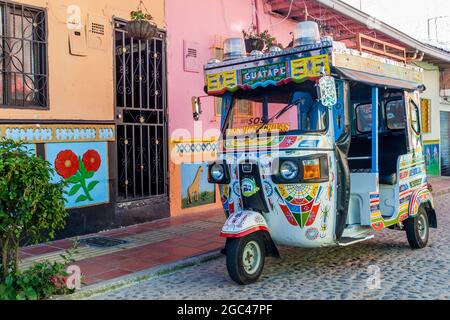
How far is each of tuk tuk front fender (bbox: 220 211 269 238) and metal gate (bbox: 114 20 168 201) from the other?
146 inches

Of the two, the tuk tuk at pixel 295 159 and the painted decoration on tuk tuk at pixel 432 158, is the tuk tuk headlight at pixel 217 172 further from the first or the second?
the painted decoration on tuk tuk at pixel 432 158

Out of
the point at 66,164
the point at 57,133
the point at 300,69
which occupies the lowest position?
the point at 66,164

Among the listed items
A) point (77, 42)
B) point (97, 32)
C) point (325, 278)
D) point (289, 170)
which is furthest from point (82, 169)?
point (325, 278)

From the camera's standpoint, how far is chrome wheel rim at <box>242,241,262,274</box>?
16.7 ft

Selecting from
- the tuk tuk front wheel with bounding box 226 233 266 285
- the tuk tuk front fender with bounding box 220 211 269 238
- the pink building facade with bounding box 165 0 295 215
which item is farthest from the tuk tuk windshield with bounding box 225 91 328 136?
the pink building facade with bounding box 165 0 295 215

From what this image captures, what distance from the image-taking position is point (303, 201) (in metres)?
5.16

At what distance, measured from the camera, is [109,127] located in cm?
794

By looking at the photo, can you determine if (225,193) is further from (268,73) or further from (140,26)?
(140,26)

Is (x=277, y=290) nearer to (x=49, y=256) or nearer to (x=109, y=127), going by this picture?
(x=49, y=256)

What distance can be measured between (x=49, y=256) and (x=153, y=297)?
2148 mm

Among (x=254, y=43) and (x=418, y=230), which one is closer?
(x=418, y=230)

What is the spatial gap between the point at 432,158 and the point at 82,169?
14.7 metres

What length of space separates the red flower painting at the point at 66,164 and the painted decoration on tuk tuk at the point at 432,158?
552 inches

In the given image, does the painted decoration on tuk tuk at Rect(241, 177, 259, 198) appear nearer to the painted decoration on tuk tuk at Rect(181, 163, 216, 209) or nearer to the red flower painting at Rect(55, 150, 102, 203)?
the red flower painting at Rect(55, 150, 102, 203)
